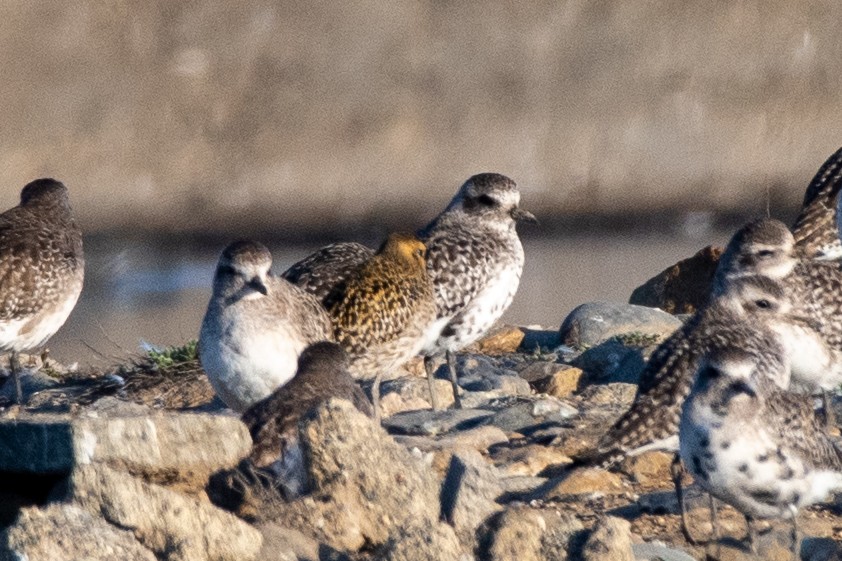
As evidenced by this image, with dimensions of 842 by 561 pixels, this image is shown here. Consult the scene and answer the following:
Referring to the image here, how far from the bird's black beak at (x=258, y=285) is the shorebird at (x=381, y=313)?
28.8 inches

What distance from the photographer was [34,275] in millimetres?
11734

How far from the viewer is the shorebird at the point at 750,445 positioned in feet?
25.1

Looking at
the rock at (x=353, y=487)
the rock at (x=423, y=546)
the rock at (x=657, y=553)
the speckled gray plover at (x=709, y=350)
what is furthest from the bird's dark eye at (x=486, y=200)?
the rock at (x=423, y=546)

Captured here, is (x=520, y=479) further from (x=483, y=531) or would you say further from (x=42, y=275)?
(x=42, y=275)

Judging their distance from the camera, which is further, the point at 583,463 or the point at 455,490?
the point at 583,463

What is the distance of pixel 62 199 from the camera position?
12.6 metres

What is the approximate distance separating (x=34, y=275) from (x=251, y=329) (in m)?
2.94

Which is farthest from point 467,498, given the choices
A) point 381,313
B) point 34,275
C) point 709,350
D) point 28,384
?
point 28,384

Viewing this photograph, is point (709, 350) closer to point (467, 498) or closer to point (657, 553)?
point (657, 553)

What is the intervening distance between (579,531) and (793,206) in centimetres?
1223

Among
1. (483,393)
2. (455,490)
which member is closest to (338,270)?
(483,393)

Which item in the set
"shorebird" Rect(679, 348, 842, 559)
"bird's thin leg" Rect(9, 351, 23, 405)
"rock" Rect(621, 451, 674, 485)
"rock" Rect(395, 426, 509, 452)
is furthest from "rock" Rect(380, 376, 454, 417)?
"shorebird" Rect(679, 348, 842, 559)

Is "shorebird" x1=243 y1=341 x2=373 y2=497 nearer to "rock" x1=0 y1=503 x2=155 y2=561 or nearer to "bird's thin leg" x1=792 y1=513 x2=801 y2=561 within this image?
"rock" x1=0 y1=503 x2=155 y2=561

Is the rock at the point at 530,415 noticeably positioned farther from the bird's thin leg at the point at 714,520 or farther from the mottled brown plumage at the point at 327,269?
the bird's thin leg at the point at 714,520
